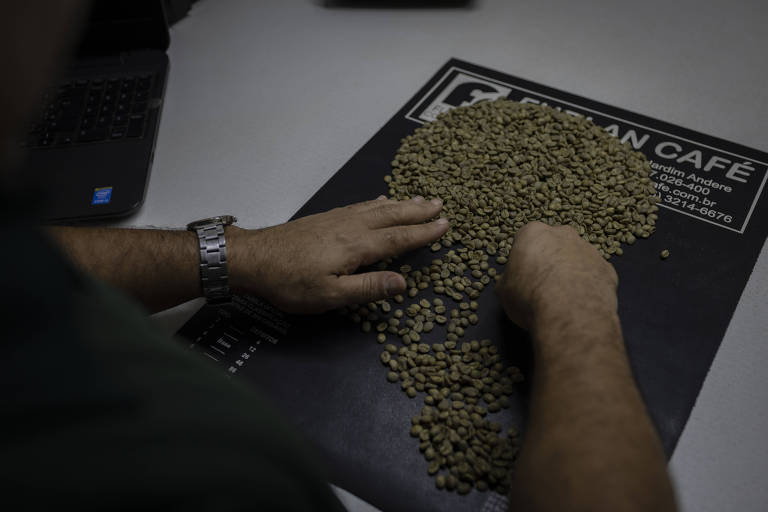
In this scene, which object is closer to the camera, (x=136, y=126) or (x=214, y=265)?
(x=214, y=265)

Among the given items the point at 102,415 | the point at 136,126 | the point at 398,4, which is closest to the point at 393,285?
the point at 102,415

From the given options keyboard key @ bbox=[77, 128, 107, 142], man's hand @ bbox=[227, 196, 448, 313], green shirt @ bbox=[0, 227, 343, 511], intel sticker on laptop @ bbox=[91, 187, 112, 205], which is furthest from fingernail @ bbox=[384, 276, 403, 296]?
keyboard key @ bbox=[77, 128, 107, 142]

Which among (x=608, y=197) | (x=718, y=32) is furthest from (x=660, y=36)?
(x=608, y=197)

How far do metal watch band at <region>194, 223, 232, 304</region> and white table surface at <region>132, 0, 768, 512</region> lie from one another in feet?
0.30

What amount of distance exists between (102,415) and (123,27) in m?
1.48

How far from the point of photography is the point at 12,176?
0.40 meters

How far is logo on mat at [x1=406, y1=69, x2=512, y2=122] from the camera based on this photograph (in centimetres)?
154

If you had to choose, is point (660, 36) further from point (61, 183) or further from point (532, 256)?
point (61, 183)

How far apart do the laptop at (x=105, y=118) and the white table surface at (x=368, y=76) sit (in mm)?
74

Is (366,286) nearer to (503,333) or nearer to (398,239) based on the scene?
(398,239)

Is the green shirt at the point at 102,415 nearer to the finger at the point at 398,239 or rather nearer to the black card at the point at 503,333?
the black card at the point at 503,333

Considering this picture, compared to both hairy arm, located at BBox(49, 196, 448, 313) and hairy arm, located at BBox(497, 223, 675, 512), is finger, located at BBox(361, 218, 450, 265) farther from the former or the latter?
hairy arm, located at BBox(497, 223, 675, 512)

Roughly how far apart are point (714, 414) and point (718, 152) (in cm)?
69

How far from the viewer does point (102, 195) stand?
4.25 feet
